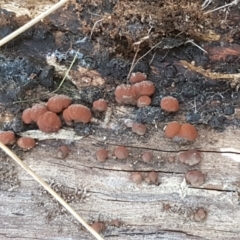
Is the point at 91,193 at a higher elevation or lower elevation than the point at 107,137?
lower

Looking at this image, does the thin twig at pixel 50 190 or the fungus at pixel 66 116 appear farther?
the fungus at pixel 66 116

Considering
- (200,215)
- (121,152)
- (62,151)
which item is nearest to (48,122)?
(62,151)

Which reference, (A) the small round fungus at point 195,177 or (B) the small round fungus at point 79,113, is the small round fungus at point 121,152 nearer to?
(B) the small round fungus at point 79,113

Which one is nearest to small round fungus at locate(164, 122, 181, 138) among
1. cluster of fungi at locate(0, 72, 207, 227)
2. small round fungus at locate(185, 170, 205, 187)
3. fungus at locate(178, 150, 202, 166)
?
cluster of fungi at locate(0, 72, 207, 227)

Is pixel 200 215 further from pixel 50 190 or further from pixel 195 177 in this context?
pixel 50 190

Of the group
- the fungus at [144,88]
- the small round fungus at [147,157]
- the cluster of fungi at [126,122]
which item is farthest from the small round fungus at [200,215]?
the fungus at [144,88]

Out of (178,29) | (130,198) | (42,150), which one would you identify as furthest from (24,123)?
(178,29)

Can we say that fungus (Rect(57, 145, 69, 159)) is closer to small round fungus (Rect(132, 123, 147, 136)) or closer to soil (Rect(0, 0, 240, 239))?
soil (Rect(0, 0, 240, 239))

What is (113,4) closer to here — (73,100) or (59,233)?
(73,100)
